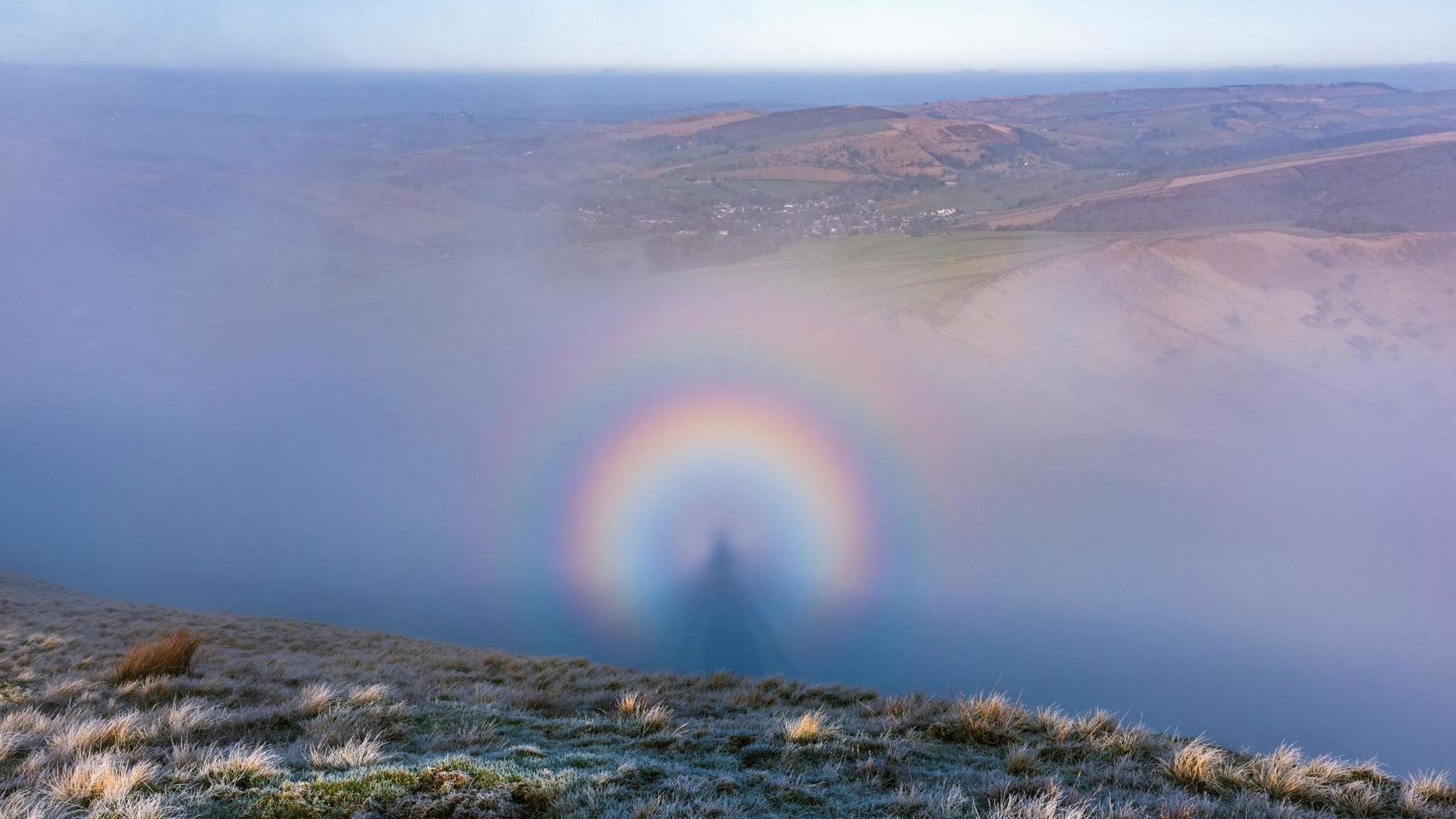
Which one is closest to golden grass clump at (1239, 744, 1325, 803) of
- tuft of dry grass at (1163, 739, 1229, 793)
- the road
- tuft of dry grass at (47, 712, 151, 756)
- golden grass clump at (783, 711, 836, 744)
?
tuft of dry grass at (1163, 739, 1229, 793)

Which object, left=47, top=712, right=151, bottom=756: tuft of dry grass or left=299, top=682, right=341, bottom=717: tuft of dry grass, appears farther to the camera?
left=299, top=682, right=341, bottom=717: tuft of dry grass

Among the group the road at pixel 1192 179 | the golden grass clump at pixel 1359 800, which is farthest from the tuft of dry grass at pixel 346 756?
the road at pixel 1192 179

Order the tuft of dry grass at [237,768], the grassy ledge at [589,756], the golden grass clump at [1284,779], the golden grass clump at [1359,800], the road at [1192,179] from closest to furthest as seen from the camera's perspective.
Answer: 1. the grassy ledge at [589,756]
2. the tuft of dry grass at [237,768]
3. the golden grass clump at [1359,800]
4. the golden grass clump at [1284,779]
5. the road at [1192,179]

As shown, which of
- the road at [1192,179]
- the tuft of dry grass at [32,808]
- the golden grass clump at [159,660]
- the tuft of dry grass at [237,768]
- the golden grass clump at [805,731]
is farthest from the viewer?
the road at [1192,179]

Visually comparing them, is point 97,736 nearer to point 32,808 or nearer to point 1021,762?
point 32,808

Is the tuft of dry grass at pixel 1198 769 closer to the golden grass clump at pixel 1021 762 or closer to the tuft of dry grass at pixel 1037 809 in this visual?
the golden grass clump at pixel 1021 762

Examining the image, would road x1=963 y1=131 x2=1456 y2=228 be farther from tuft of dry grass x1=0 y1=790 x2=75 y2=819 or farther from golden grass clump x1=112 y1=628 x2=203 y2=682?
tuft of dry grass x1=0 y1=790 x2=75 y2=819
